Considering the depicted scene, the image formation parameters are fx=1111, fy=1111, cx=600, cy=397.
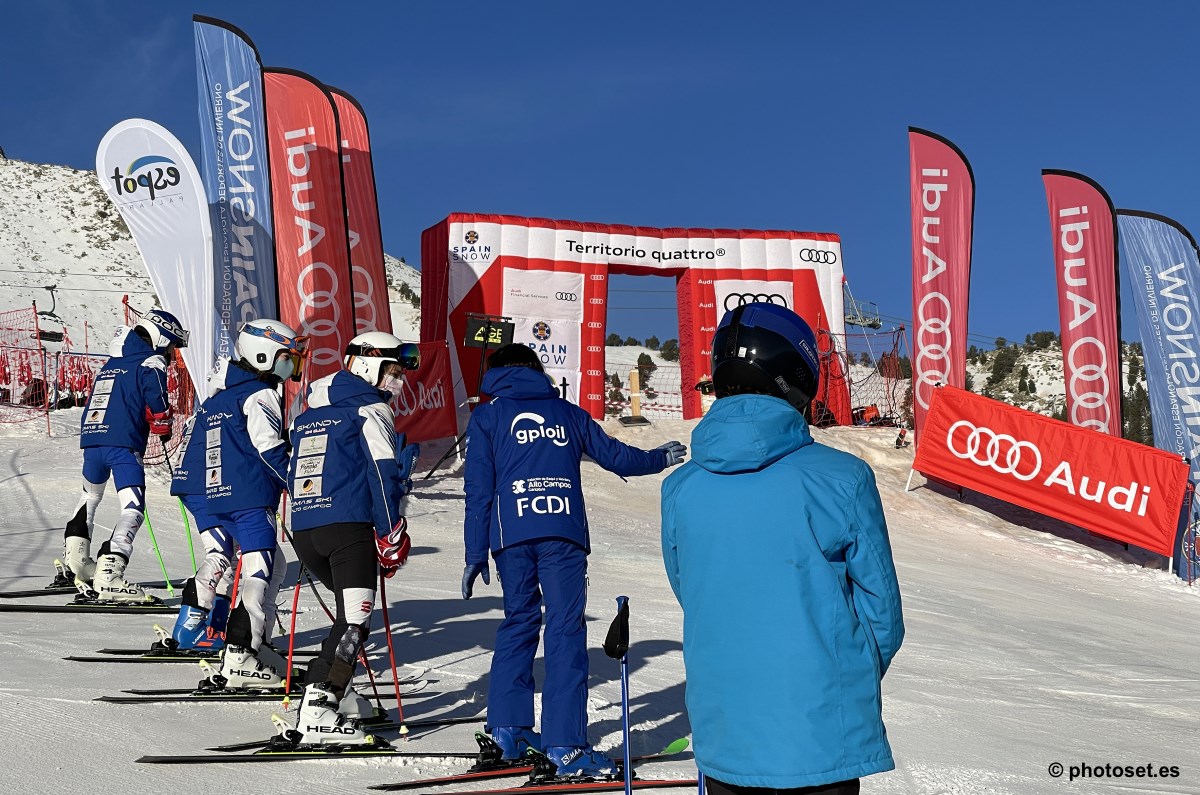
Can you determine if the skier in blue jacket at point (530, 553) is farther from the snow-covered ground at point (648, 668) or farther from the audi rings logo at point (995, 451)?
the audi rings logo at point (995, 451)

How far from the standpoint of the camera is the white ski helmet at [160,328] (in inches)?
330

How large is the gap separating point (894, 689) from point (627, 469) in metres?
3.16

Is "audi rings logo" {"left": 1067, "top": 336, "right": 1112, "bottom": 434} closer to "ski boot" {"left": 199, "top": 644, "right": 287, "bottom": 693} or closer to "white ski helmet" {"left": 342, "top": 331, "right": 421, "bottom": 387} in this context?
"white ski helmet" {"left": 342, "top": 331, "right": 421, "bottom": 387}

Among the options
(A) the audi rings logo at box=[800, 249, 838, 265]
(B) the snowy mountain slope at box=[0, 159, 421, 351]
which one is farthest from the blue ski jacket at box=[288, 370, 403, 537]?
(B) the snowy mountain slope at box=[0, 159, 421, 351]

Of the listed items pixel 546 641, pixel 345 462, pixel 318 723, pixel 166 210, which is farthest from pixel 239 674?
pixel 166 210

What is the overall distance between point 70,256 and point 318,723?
195ft

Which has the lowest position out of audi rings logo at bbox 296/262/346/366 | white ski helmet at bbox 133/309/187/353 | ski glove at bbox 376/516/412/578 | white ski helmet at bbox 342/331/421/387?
ski glove at bbox 376/516/412/578

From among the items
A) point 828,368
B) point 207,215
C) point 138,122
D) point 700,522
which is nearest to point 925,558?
point 828,368

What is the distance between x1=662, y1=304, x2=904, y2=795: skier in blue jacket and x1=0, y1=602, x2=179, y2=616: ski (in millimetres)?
6864

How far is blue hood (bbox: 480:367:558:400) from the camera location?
5.08 m

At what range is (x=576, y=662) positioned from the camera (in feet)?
15.9

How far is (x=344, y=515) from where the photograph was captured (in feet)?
17.1

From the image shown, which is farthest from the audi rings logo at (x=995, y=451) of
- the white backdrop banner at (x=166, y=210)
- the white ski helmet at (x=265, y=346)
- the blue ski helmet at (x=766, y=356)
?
the blue ski helmet at (x=766, y=356)

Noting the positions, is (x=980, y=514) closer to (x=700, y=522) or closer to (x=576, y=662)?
(x=576, y=662)
